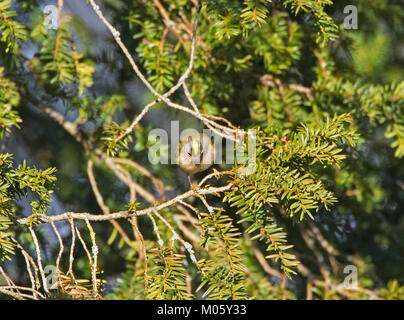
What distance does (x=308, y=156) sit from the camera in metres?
0.54

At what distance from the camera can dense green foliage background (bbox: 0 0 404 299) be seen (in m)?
0.72

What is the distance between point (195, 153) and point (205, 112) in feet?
0.37

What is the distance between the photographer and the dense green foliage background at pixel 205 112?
722 millimetres

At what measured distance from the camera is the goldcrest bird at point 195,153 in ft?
2.10

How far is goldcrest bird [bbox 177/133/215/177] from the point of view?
0.64 meters

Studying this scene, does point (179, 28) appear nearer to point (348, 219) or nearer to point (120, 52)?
point (120, 52)

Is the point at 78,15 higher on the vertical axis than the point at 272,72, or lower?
higher

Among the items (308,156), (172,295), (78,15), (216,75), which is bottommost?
(172,295)

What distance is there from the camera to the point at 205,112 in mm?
724

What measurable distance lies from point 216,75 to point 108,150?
246mm

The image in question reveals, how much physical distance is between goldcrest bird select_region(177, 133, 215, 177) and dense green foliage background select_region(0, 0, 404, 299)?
58 mm

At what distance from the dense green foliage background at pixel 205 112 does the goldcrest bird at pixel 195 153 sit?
58mm

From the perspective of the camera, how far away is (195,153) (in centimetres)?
64

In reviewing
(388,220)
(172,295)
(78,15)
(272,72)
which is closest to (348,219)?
(388,220)
